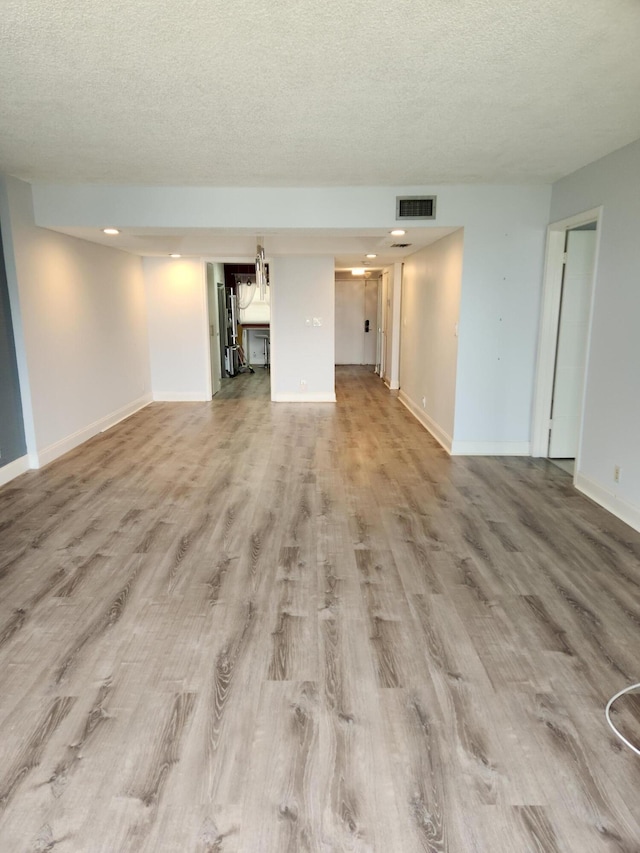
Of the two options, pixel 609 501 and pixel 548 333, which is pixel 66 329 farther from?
pixel 609 501

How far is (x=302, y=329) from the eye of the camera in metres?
8.07

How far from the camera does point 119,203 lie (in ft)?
15.3

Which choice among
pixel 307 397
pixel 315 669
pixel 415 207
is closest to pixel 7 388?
pixel 315 669

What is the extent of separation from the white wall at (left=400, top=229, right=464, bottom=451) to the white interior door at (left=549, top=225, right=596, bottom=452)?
95 cm

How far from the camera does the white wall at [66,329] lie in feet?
14.9

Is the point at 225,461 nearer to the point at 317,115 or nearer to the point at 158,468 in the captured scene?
the point at 158,468

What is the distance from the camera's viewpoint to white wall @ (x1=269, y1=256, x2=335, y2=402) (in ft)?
26.0

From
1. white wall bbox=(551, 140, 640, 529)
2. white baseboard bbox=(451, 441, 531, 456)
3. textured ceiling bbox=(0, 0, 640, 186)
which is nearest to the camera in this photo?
textured ceiling bbox=(0, 0, 640, 186)

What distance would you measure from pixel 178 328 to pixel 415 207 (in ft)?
15.0

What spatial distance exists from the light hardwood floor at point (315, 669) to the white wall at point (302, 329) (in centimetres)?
412

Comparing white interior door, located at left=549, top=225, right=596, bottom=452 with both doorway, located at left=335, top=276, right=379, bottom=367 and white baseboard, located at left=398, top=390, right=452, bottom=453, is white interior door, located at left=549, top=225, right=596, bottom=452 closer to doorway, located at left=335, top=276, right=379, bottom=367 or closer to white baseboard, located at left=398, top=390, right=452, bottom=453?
white baseboard, located at left=398, top=390, right=452, bottom=453

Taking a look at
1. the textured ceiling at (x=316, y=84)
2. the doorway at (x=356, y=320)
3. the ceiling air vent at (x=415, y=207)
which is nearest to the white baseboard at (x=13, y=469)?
the textured ceiling at (x=316, y=84)

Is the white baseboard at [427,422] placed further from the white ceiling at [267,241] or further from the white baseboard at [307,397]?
the white ceiling at [267,241]

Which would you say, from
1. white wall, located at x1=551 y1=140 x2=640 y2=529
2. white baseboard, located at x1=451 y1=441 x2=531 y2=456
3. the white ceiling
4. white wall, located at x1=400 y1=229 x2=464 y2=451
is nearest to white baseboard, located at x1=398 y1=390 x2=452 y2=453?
white wall, located at x1=400 y1=229 x2=464 y2=451
